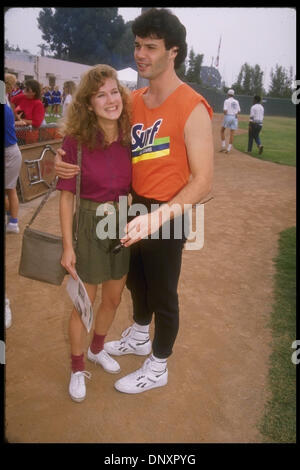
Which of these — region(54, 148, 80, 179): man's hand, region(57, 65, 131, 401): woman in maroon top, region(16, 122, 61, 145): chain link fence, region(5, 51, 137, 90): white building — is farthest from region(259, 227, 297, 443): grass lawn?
region(5, 51, 137, 90): white building

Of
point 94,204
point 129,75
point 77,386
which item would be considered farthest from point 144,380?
point 129,75

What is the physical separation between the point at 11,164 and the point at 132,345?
2747 millimetres

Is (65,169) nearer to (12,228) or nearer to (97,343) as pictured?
(97,343)

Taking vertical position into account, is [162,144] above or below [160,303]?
above

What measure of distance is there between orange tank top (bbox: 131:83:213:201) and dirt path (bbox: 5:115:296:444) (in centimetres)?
136

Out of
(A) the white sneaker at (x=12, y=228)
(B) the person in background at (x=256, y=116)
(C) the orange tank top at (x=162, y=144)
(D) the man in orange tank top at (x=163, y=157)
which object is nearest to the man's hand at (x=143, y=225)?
(D) the man in orange tank top at (x=163, y=157)

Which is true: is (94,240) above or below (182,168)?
below

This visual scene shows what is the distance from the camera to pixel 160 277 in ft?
7.18

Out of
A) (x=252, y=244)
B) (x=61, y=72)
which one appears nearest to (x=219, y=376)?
(x=252, y=244)

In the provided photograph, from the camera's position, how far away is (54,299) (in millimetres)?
3525

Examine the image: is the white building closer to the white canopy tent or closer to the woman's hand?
the white canopy tent

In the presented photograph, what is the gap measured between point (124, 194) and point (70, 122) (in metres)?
0.50

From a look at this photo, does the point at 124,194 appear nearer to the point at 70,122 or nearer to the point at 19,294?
the point at 70,122

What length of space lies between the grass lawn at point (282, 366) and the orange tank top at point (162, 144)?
1.56 metres
